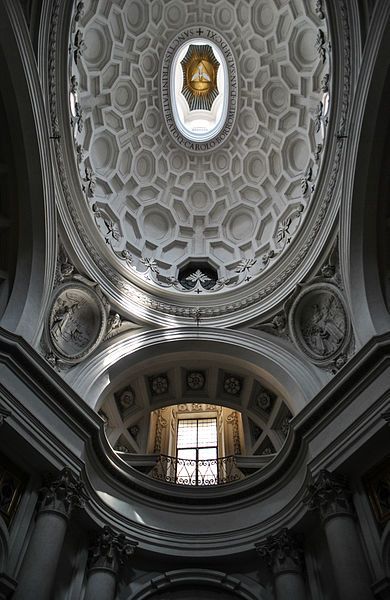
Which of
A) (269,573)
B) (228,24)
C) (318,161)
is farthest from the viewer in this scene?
(228,24)

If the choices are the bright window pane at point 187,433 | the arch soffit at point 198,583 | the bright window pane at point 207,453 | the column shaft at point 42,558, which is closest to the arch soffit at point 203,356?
the bright window pane at point 187,433

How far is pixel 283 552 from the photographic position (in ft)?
37.0

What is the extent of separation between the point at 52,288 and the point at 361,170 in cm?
866

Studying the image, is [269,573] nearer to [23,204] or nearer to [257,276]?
[257,276]

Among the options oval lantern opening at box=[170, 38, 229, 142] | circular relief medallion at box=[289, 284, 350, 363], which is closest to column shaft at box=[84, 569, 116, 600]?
circular relief medallion at box=[289, 284, 350, 363]

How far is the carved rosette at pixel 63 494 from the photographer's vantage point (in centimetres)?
1033

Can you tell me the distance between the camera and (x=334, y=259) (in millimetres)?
14031

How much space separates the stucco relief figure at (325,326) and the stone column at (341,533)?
3916 millimetres

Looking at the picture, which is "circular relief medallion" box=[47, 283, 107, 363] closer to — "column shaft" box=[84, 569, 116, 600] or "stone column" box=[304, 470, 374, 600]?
"column shaft" box=[84, 569, 116, 600]

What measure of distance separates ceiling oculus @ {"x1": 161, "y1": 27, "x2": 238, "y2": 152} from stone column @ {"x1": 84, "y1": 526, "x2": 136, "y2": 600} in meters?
15.2

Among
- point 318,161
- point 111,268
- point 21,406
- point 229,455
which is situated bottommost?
point 21,406

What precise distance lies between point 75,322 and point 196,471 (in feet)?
19.8

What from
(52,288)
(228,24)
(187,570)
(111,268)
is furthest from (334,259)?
(228,24)

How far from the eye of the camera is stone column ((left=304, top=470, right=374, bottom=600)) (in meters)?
9.04
